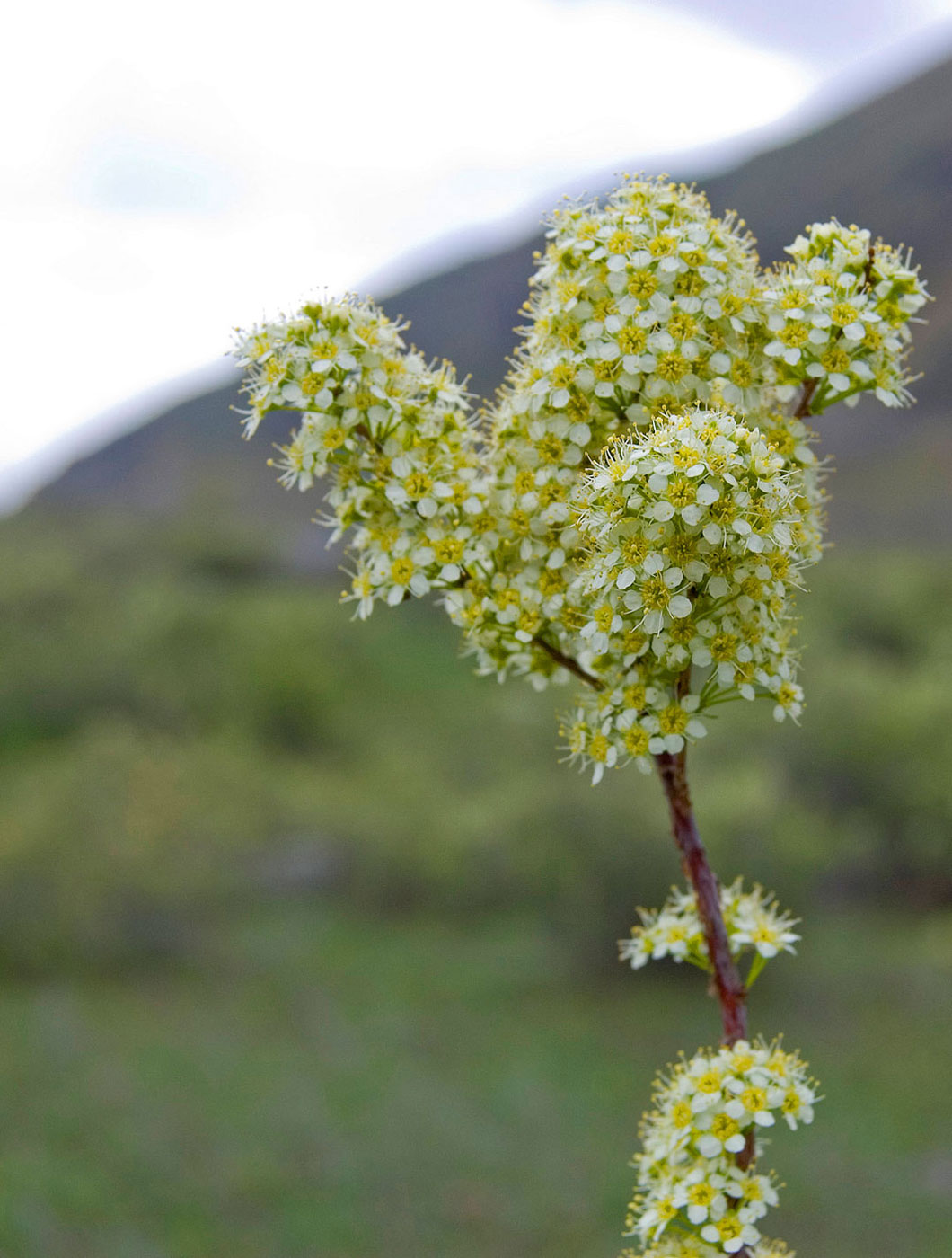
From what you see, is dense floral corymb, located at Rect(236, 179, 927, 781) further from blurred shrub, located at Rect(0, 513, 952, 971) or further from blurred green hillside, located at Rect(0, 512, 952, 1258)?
blurred shrub, located at Rect(0, 513, 952, 971)

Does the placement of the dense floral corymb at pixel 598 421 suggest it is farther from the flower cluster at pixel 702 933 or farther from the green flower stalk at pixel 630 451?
the flower cluster at pixel 702 933

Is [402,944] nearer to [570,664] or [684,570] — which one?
[570,664]

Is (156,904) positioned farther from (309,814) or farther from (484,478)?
(484,478)

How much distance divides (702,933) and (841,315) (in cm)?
136

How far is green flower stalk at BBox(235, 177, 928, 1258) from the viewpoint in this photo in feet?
7.50

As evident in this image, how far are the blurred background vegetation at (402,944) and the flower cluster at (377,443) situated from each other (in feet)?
38.4

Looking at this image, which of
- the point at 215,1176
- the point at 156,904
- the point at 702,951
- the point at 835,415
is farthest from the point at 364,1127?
the point at 835,415

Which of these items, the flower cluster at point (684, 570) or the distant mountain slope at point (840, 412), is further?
the distant mountain slope at point (840, 412)

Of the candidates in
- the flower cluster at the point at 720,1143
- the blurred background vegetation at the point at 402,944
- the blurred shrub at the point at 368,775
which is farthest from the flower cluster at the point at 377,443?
the blurred shrub at the point at 368,775

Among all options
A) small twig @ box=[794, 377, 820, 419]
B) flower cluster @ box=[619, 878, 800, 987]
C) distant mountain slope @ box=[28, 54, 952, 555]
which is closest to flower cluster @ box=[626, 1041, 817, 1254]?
flower cluster @ box=[619, 878, 800, 987]

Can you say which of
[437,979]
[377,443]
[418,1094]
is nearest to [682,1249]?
[377,443]

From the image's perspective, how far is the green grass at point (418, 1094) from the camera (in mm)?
12742

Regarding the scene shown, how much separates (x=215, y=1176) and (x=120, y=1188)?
1040 millimetres

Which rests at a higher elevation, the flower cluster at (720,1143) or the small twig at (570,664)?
the small twig at (570,664)
